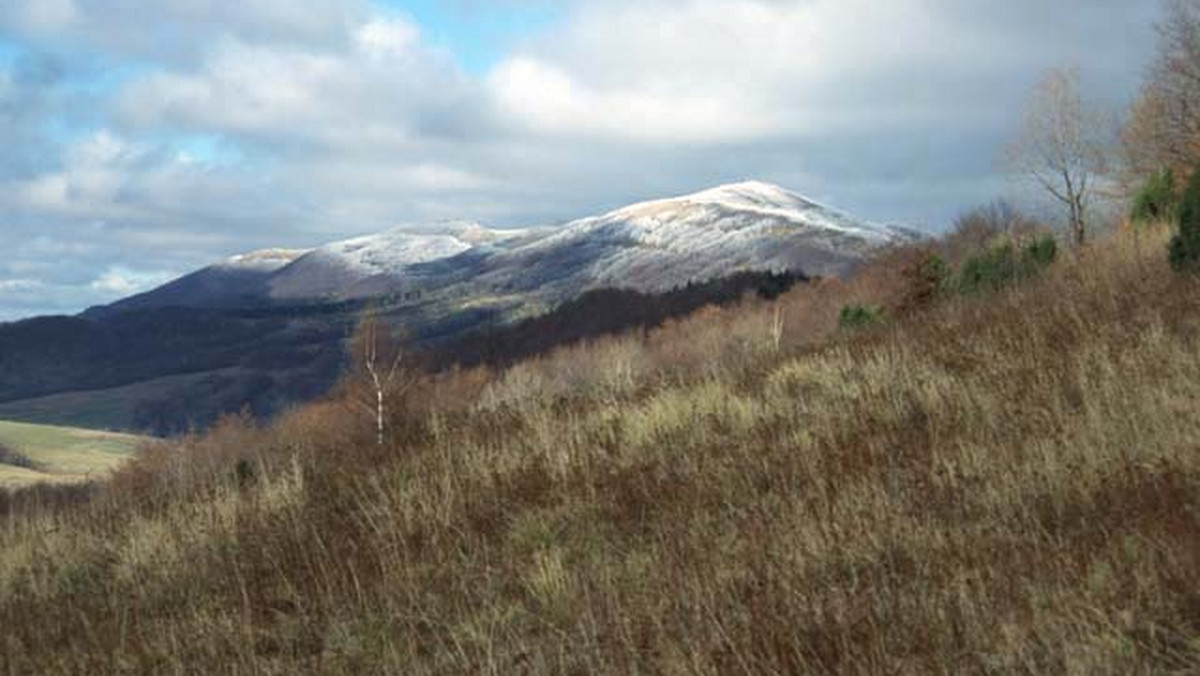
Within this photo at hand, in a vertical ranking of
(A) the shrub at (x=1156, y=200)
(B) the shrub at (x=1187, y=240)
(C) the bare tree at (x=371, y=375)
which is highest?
(A) the shrub at (x=1156, y=200)

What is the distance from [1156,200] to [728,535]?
17.2 m

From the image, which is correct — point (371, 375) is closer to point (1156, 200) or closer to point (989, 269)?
point (989, 269)

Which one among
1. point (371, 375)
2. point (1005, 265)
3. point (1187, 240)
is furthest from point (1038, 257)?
point (371, 375)

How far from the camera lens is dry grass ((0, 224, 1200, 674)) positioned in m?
3.87

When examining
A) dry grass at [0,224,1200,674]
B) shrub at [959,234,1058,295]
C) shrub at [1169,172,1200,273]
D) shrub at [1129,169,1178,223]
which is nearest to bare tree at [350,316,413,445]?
shrub at [959,234,1058,295]

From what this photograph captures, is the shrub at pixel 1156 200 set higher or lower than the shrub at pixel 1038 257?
higher

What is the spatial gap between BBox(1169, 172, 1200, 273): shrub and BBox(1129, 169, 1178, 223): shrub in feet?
20.4

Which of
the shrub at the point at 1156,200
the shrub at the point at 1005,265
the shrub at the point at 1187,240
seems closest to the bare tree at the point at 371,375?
the shrub at the point at 1005,265

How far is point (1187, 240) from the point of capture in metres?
12.2

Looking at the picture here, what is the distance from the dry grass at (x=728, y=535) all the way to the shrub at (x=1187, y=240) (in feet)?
4.28

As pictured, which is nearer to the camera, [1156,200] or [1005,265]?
[1156,200]

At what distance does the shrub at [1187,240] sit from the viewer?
39.0 ft

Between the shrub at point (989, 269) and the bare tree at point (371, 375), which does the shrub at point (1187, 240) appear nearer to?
the shrub at point (989, 269)

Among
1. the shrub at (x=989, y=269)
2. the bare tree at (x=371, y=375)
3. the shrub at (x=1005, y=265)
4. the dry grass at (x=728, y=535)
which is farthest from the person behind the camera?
the bare tree at (x=371, y=375)
